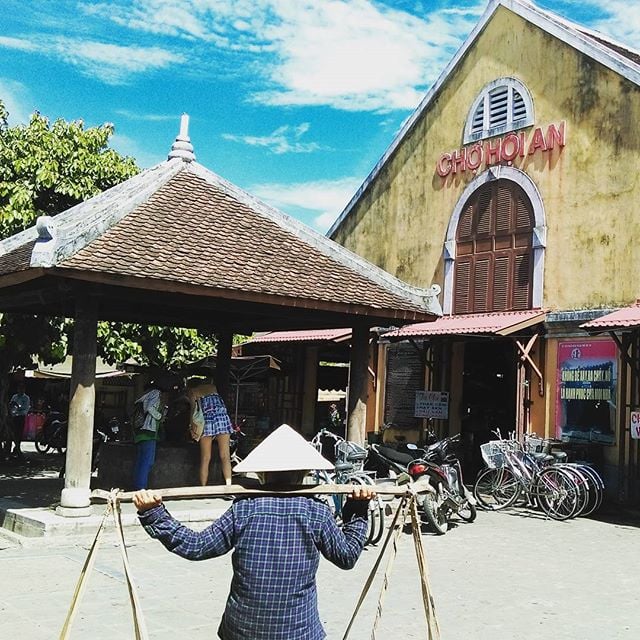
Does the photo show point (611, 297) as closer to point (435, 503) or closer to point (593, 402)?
point (593, 402)

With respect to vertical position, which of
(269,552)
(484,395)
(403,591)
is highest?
(484,395)

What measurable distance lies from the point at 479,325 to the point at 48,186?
7.75 m

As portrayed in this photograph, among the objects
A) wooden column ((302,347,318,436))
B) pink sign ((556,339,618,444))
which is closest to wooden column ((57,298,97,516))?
pink sign ((556,339,618,444))

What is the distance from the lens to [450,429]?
640 inches

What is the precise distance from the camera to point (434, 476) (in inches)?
416

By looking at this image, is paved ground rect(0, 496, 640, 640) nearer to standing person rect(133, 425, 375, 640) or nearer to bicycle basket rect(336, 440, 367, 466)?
bicycle basket rect(336, 440, 367, 466)

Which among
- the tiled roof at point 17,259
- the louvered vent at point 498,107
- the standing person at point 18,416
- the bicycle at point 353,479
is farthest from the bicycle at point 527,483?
the standing person at point 18,416

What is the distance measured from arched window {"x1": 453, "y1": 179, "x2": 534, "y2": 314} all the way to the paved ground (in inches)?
231

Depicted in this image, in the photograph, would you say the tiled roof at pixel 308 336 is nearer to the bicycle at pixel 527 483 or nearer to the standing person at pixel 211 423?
the bicycle at pixel 527 483

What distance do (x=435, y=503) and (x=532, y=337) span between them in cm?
478

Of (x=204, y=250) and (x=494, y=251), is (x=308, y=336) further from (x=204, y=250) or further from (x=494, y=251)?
(x=204, y=250)

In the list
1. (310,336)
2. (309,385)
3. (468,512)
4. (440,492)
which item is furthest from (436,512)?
(309,385)

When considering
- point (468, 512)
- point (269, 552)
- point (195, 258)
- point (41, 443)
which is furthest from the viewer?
point (41, 443)

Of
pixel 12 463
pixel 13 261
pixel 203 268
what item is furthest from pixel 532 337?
pixel 12 463
